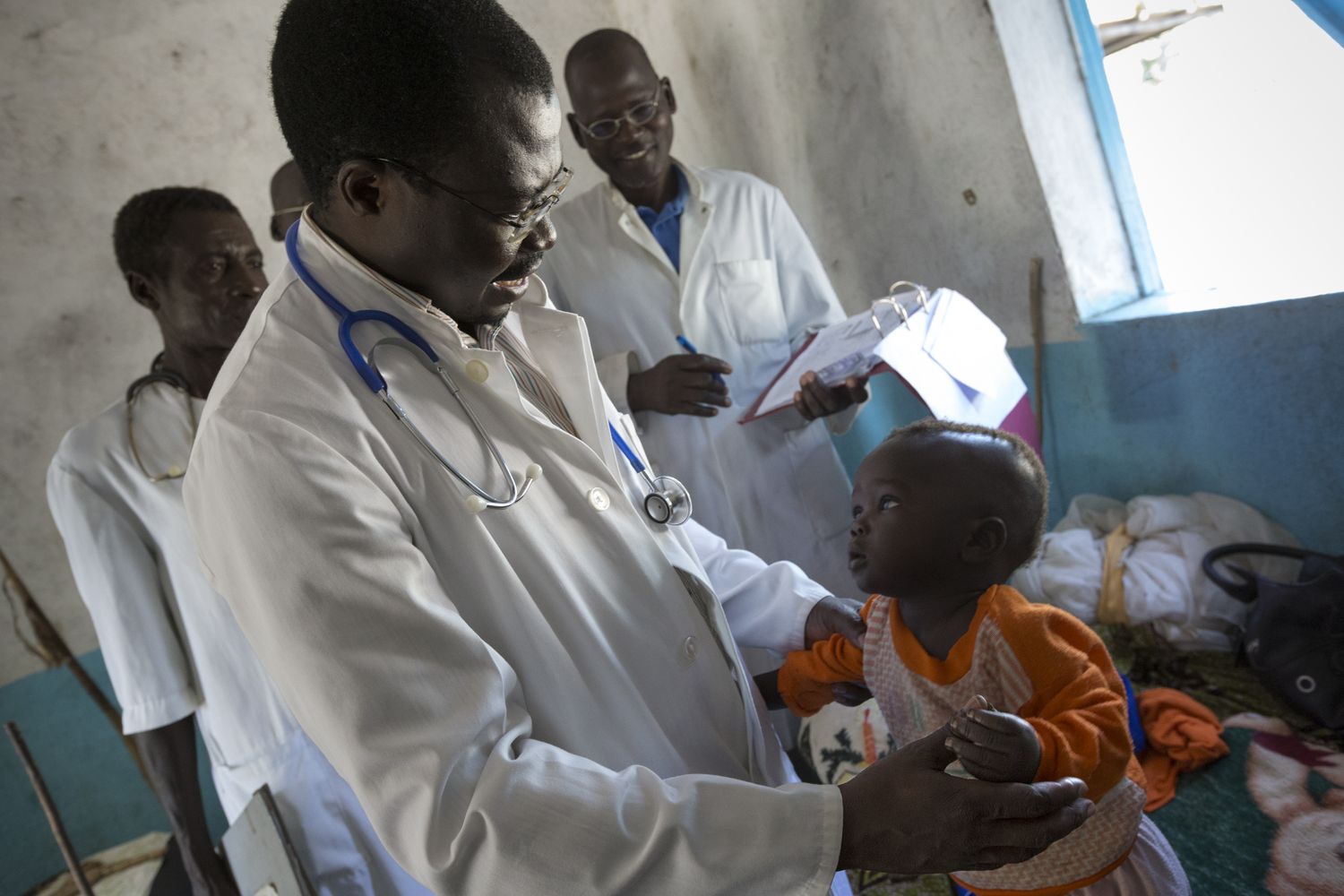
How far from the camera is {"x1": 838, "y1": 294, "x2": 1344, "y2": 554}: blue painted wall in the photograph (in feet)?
8.01

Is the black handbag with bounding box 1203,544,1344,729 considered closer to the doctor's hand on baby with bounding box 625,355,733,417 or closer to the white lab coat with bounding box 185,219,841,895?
the doctor's hand on baby with bounding box 625,355,733,417

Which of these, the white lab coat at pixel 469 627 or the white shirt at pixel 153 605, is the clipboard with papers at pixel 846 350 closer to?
the white lab coat at pixel 469 627

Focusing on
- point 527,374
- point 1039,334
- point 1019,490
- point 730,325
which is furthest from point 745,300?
point 527,374

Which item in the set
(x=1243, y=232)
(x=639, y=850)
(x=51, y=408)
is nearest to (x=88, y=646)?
(x=51, y=408)

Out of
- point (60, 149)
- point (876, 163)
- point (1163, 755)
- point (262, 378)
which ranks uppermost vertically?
point (60, 149)

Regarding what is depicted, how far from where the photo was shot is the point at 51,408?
362 cm

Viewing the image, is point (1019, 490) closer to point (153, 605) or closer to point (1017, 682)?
point (1017, 682)

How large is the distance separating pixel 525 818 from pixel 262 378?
1.66 ft

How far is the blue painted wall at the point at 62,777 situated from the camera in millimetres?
3520

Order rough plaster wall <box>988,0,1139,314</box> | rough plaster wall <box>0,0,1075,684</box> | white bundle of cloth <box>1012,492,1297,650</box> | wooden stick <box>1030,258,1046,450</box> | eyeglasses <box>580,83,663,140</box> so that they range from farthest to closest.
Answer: rough plaster wall <box>0,0,1075,684</box> → wooden stick <box>1030,258,1046,450</box> → rough plaster wall <box>988,0,1139,314</box> → eyeglasses <box>580,83,663,140</box> → white bundle of cloth <box>1012,492,1297,650</box>

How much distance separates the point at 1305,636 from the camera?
2309mm

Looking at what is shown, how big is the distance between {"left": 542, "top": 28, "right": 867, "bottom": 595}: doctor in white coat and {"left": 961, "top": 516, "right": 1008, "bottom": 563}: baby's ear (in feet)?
4.18

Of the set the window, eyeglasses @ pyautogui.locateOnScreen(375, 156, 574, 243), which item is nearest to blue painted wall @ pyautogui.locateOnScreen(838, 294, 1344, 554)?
the window

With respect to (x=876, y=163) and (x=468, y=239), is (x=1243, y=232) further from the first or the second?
(x=468, y=239)
